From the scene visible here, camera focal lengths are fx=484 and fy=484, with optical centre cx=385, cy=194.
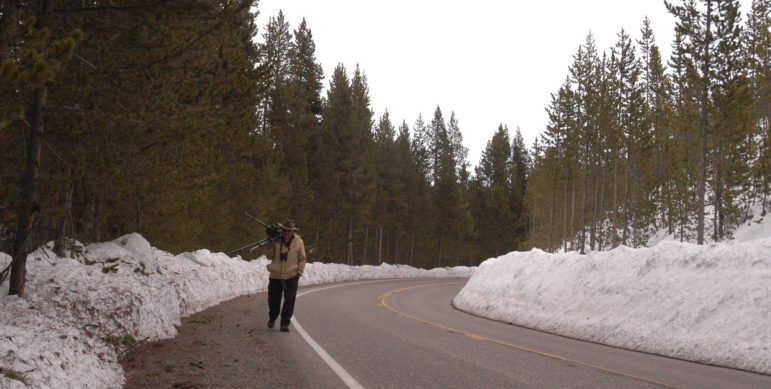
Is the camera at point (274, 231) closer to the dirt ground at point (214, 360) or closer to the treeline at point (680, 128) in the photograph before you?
the dirt ground at point (214, 360)

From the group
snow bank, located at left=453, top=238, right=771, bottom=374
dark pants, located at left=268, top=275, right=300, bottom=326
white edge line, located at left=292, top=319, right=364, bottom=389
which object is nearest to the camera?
white edge line, located at left=292, top=319, right=364, bottom=389

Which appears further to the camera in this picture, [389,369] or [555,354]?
[555,354]

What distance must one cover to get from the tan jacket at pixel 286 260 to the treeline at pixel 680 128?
26486 mm

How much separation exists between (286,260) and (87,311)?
373 centimetres

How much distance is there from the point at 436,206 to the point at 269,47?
32669 millimetres

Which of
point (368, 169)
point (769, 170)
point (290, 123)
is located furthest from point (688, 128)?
point (290, 123)

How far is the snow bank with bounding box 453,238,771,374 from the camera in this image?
800cm

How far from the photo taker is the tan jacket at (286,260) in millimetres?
9500

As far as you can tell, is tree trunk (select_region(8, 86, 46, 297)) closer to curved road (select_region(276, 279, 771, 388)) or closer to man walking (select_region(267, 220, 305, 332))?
curved road (select_region(276, 279, 771, 388))

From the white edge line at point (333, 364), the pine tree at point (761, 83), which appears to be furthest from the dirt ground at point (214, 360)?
the pine tree at point (761, 83)

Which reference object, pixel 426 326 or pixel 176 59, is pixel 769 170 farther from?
pixel 176 59

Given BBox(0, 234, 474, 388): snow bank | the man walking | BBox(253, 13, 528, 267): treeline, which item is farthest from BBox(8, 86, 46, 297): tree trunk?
BBox(253, 13, 528, 267): treeline

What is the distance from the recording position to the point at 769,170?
3612cm

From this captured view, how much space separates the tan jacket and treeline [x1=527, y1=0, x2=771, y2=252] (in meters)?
26.5
